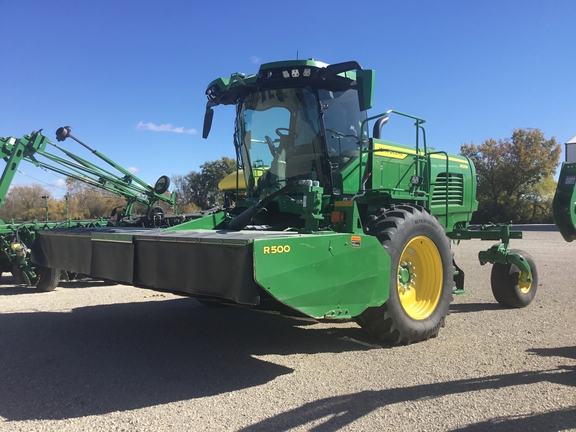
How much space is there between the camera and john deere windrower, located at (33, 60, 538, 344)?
150 inches

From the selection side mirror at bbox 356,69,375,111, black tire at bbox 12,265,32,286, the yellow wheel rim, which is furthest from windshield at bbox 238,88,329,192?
black tire at bbox 12,265,32,286

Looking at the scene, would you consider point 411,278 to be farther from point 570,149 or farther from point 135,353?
point 570,149

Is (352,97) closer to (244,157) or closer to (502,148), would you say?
(244,157)

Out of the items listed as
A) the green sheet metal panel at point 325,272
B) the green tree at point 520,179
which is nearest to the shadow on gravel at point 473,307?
the green sheet metal panel at point 325,272

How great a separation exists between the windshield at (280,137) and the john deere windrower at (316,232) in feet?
0.04

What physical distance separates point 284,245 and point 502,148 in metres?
43.9

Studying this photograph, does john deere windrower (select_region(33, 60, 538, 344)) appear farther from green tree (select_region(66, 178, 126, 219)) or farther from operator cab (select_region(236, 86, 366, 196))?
green tree (select_region(66, 178, 126, 219))

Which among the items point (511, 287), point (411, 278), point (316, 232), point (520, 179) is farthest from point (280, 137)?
point (520, 179)

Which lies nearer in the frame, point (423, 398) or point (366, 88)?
point (423, 398)

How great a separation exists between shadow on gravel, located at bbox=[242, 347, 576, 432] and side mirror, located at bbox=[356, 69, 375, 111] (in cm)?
260

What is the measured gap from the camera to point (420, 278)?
564 cm

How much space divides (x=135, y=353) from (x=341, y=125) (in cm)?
343

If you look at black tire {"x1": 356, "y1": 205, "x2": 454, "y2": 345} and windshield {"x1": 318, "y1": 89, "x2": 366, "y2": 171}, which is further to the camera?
windshield {"x1": 318, "y1": 89, "x2": 366, "y2": 171}

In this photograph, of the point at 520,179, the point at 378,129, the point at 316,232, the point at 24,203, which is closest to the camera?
the point at 316,232
